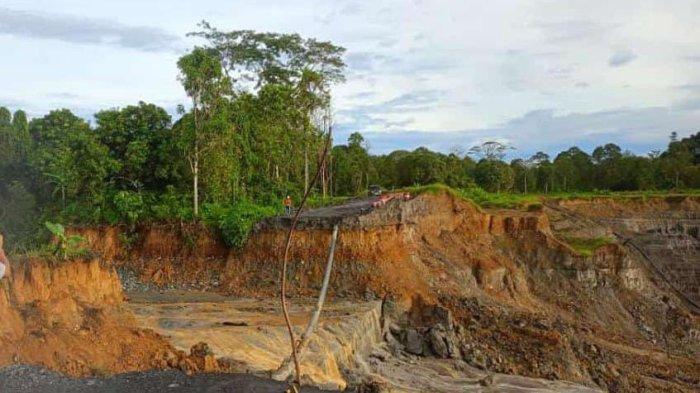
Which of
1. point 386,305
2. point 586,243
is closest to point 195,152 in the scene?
point 386,305

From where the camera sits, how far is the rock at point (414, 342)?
26609mm

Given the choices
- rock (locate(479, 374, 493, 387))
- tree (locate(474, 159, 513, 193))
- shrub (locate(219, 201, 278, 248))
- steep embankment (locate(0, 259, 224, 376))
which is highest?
tree (locate(474, 159, 513, 193))

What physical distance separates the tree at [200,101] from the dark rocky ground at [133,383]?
61.0 ft

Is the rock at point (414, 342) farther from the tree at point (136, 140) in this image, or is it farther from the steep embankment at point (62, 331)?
the tree at point (136, 140)

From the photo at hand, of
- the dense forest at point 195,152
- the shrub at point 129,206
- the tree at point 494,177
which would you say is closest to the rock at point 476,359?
the dense forest at point 195,152

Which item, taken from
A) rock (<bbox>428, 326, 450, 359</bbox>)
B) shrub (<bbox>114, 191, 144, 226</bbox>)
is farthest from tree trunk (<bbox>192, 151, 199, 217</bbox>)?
rock (<bbox>428, 326, 450, 359</bbox>)

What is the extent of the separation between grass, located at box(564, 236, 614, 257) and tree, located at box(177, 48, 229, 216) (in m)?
22.9

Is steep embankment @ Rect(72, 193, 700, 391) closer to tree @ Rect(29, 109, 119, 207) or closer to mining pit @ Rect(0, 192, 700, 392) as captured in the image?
mining pit @ Rect(0, 192, 700, 392)

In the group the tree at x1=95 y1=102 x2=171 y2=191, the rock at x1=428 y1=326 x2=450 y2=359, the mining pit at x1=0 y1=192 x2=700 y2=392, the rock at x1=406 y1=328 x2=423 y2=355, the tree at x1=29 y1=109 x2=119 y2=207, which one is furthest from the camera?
the tree at x1=95 y1=102 x2=171 y2=191

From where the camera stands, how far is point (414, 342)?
2691 centimetres

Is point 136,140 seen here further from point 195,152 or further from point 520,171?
point 520,171

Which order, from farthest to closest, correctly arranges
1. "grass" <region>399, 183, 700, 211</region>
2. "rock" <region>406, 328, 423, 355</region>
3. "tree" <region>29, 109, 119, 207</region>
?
"grass" <region>399, 183, 700, 211</region>, "tree" <region>29, 109, 119, 207</region>, "rock" <region>406, 328, 423, 355</region>

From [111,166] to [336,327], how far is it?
49.6ft

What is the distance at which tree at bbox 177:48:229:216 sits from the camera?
31344 millimetres
